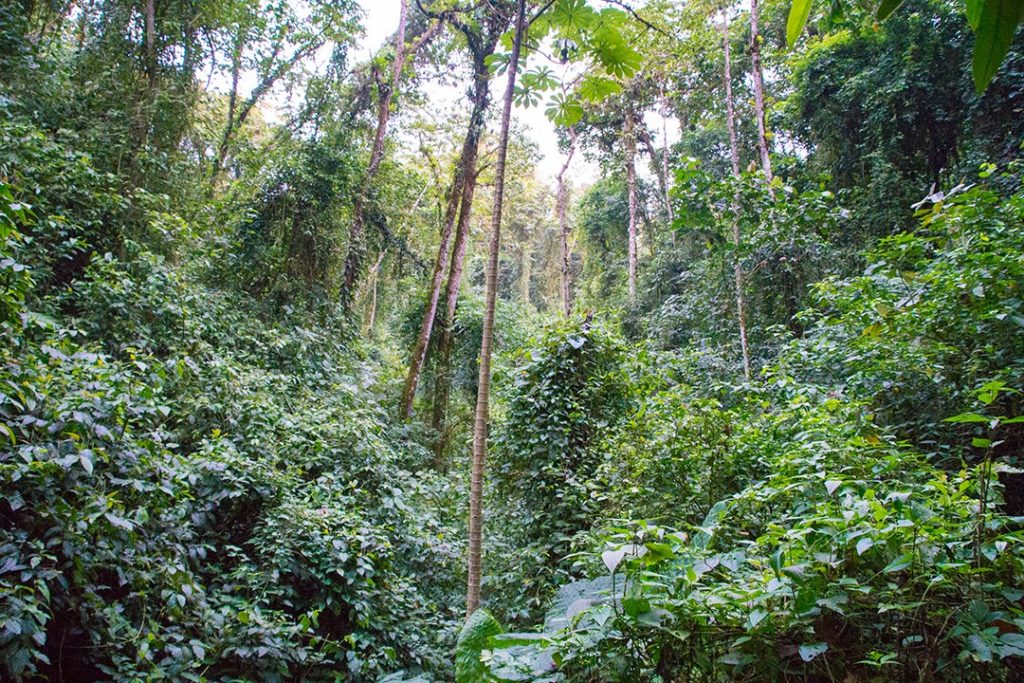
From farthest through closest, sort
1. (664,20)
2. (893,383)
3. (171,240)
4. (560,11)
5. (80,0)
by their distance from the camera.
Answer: (664,20) < (80,0) < (171,240) < (893,383) < (560,11)

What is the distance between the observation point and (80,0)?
23.3 feet

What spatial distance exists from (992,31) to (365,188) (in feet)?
28.9

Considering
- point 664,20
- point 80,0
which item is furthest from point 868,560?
point 664,20

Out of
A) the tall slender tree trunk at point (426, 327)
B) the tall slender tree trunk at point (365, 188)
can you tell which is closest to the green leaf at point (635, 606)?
the tall slender tree trunk at point (426, 327)

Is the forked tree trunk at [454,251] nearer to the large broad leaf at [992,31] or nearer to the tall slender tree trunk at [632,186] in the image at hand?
the tall slender tree trunk at [632,186]

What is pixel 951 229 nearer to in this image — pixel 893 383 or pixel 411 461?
pixel 893 383

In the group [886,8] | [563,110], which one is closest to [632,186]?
[563,110]

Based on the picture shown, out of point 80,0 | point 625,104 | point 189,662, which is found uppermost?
point 625,104

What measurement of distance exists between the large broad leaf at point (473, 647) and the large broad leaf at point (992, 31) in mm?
1724

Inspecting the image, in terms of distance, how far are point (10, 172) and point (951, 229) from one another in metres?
7.29

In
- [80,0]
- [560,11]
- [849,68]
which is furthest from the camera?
[849,68]

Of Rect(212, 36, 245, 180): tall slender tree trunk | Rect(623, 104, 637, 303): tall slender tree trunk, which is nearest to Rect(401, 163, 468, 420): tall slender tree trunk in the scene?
Rect(212, 36, 245, 180): tall slender tree trunk

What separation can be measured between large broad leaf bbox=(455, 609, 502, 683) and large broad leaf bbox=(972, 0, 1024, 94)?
172 centimetres

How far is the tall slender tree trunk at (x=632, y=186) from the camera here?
1330 cm
